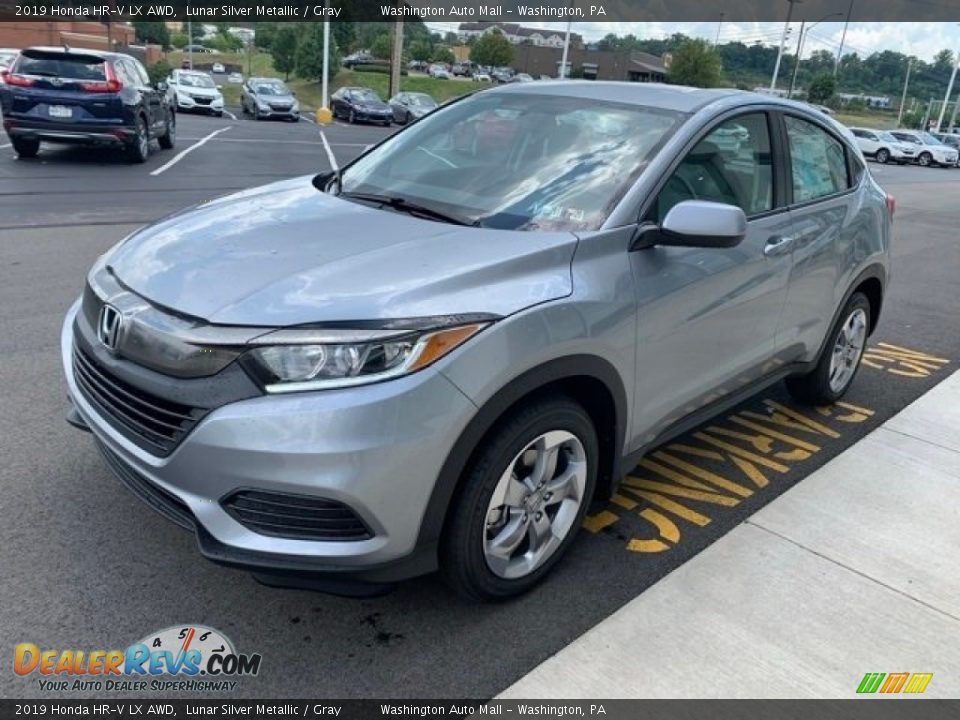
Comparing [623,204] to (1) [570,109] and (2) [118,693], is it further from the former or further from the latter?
(2) [118,693]

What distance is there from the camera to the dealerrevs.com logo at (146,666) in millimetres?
2352

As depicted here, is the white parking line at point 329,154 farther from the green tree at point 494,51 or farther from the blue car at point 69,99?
the green tree at point 494,51

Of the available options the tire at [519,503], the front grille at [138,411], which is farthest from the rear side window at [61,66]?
the tire at [519,503]

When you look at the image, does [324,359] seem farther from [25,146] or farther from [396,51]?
[396,51]

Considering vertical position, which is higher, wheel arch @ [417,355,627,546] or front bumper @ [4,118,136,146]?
wheel arch @ [417,355,627,546]

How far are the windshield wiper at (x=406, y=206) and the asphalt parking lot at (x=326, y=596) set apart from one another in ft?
4.43

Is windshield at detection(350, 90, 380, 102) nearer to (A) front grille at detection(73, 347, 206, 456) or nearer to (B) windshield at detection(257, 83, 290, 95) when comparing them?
(B) windshield at detection(257, 83, 290, 95)

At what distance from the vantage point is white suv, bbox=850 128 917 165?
37781 mm

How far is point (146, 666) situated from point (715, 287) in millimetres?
2478

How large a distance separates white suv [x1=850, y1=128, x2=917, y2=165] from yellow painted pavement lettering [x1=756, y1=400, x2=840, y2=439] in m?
38.1

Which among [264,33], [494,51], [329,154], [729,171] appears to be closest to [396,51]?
[329,154]

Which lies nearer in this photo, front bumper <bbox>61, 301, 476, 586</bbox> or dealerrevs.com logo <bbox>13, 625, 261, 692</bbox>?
front bumper <bbox>61, 301, 476, 586</bbox>

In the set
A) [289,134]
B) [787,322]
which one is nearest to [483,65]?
[289,134]

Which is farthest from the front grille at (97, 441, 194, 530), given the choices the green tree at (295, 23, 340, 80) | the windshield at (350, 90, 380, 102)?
the green tree at (295, 23, 340, 80)
